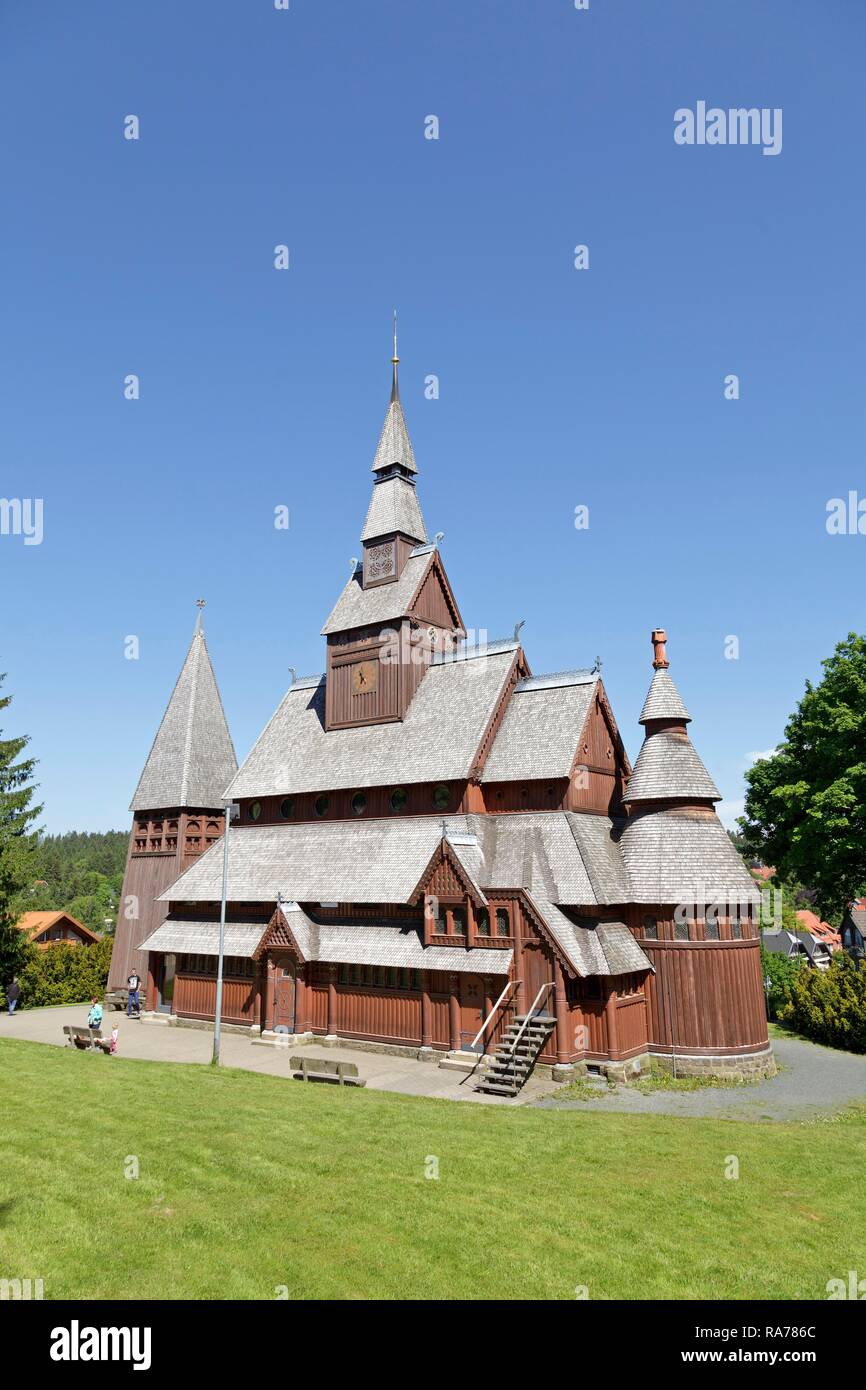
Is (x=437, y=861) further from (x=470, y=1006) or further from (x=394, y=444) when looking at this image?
(x=394, y=444)

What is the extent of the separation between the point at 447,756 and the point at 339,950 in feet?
29.9

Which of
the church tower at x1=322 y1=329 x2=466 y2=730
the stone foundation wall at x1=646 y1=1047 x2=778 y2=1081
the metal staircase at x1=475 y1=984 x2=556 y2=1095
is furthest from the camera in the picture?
the church tower at x1=322 y1=329 x2=466 y2=730

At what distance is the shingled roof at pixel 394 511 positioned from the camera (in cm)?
4356

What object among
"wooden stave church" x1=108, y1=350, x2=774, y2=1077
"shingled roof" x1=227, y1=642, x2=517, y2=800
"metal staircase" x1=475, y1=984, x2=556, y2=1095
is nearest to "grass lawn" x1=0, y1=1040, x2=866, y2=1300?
"metal staircase" x1=475, y1=984, x2=556, y2=1095

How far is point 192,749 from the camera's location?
47625mm

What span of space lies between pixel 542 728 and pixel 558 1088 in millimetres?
14227

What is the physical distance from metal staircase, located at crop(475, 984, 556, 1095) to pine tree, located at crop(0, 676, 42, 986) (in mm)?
29103

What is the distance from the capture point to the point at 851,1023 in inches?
1340

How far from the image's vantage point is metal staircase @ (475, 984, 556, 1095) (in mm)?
26453

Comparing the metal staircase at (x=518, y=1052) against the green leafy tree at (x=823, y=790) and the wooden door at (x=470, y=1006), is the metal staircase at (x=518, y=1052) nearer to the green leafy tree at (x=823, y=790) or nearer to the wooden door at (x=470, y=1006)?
the wooden door at (x=470, y=1006)

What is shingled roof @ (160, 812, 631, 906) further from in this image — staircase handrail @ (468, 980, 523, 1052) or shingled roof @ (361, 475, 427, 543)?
shingled roof @ (361, 475, 427, 543)

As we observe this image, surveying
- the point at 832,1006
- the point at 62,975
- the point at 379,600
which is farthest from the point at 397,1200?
the point at 62,975
